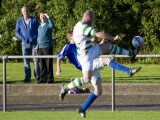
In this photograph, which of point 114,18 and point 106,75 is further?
point 114,18

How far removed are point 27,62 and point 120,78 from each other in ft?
8.88

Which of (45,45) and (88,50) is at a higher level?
(88,50)

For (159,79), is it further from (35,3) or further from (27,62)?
(35,3)

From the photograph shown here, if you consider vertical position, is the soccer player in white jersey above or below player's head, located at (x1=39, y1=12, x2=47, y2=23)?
below

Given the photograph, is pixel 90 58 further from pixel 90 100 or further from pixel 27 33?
pixel 27 33

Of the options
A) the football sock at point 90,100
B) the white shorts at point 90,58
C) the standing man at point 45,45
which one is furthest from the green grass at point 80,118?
the standing man at point 45,45

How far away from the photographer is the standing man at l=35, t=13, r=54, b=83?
1900cm

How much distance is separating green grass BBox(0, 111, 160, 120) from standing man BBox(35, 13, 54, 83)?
11.8ft

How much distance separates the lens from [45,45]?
63.3 ft

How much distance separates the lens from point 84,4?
2761 cm

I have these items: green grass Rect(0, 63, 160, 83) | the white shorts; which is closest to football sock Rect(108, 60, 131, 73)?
the white shorts

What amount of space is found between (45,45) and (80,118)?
17.8ft

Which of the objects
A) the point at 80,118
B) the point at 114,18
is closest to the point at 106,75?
the point at 114,18

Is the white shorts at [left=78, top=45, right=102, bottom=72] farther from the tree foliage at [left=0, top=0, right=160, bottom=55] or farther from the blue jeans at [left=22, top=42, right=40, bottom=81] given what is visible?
the tree foliage at [left=0, top=0, right=160, bottom=55]
